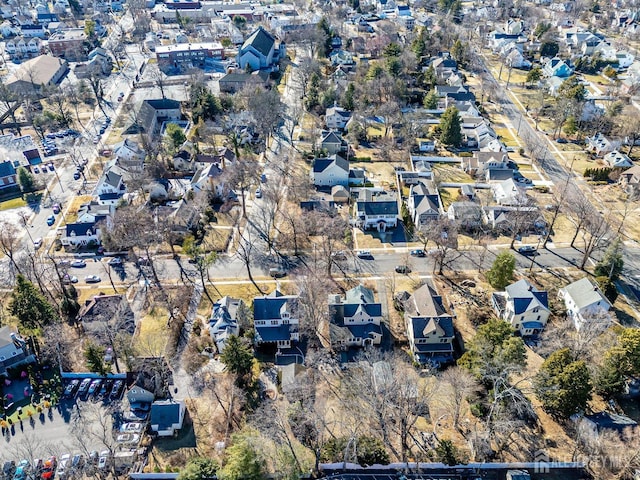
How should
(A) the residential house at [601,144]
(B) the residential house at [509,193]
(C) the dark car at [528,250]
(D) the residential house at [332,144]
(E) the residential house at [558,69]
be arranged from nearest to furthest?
1. (C) the dark car at [528,250]
2. (B) the residential house at [509,193]
3. (A) the residential house at [601,144]
4. (D) the residential house at [332,144]
5. (E) the residential house at [558,69]

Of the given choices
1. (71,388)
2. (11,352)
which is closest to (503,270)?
(71,388)

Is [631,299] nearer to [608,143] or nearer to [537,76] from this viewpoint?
[608,143]

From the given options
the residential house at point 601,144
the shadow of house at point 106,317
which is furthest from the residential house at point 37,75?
the residential house at point 601,144

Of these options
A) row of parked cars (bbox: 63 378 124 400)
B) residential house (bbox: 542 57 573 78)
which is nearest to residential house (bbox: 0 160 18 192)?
row of parked cars (bbox: 63 378 124 400)

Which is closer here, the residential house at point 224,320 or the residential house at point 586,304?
the residential house at point 586,304

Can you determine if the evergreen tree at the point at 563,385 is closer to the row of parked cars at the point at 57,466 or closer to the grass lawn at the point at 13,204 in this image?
the row of parked cars at the point at 57,466

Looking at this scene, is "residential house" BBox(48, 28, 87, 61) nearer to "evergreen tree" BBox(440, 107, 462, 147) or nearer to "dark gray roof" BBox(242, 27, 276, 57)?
"dark gray roof" BBox(242, 27, 276, 57)

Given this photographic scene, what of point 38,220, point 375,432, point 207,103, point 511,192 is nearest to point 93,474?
point 375,432
